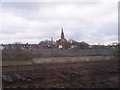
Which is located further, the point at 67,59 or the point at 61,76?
the point at 67,59

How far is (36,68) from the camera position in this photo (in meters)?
5.55

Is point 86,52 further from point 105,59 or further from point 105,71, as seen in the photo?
point 105,71

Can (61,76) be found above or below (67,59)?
below

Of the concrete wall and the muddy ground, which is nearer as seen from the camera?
the muddy ground

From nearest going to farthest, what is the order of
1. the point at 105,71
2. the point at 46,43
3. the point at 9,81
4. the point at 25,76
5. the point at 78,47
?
the point at 9,81 < the point at 25,76 < the point at 105,71 < the point at 78,47 < the point at 46,43

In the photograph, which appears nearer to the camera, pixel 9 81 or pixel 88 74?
pixel 9 81

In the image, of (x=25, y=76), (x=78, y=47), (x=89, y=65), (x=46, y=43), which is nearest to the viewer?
(x=25, y=76)

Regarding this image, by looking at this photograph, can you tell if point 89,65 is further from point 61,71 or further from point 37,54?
point 37,54

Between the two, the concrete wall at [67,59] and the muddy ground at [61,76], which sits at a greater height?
the concrete wall at [67,59]

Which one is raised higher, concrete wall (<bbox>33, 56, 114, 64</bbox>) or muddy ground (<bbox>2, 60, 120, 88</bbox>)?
concrete wall (<bbox>33, 56, 114, 64</bbox>)

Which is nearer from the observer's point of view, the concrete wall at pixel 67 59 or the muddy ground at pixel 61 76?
the muddy ground at pixel 61 76

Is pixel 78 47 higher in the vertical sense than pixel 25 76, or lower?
higher

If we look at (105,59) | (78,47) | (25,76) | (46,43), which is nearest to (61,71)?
(25,76)

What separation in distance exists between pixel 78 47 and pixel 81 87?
17.6 feet
